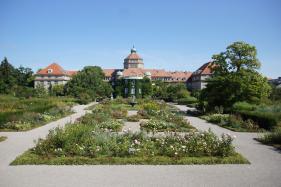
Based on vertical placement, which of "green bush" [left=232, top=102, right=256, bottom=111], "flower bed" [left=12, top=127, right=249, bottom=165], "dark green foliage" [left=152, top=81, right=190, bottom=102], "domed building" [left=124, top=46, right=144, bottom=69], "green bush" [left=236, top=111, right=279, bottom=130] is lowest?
"flower bed" [left=12, top=127, right=249, bottom=165]

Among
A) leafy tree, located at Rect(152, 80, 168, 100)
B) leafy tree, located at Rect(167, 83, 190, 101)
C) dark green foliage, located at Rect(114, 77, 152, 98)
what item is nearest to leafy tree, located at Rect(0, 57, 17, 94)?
dark green foliage, located at Rect(114, 77, 152, 98)

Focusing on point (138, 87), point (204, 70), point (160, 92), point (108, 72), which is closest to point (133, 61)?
point (108, 72)

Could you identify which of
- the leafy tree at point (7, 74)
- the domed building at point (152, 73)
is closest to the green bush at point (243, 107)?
the leafy tree at point (7, 74)

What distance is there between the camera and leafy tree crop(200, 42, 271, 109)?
2631cm

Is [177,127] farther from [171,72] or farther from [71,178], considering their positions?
[171,72]

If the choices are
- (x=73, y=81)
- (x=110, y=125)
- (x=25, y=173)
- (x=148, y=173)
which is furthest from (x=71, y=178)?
(x=73, y=81)

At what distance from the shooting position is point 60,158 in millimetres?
9570

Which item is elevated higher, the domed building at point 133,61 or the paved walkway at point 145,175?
the domed building at point 133,61

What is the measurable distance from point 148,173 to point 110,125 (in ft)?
28.8

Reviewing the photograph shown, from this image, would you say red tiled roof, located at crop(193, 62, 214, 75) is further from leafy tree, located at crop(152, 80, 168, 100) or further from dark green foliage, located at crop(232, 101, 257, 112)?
dark green foliage, located at crop(232, 101, 257, 112)

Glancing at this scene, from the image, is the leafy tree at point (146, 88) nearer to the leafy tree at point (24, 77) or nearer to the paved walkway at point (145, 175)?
the leafy tree at point (24, 77)

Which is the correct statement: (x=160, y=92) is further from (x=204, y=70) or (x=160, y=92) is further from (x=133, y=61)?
(x=133, y=61)

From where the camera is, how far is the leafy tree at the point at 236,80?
1036 inches

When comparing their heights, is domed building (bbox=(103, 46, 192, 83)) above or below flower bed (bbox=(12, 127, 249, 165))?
above
